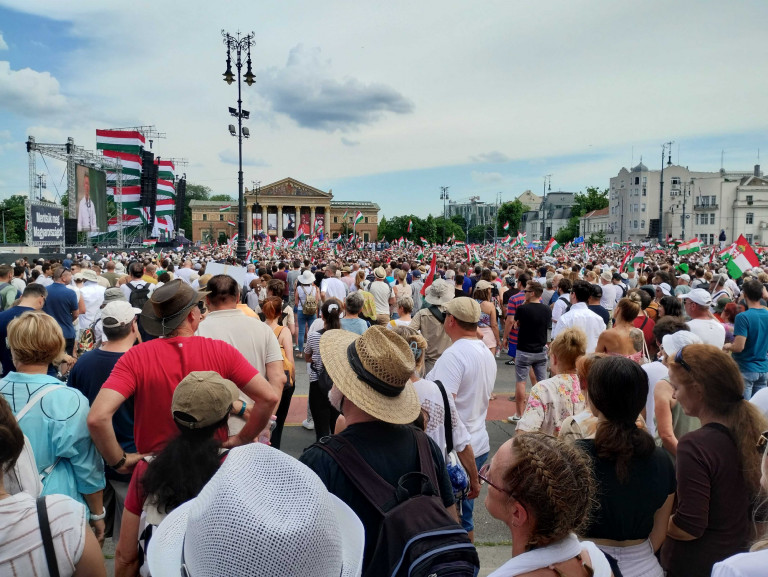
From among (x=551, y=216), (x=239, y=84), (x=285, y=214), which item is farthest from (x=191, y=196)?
(x=239, y=84)

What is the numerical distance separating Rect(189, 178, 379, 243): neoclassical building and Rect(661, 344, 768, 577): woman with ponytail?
9996 cm

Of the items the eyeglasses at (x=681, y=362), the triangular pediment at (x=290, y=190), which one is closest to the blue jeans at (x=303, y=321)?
the eyeglasses at (x=681, y=362)

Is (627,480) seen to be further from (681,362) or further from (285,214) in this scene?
(285,214)

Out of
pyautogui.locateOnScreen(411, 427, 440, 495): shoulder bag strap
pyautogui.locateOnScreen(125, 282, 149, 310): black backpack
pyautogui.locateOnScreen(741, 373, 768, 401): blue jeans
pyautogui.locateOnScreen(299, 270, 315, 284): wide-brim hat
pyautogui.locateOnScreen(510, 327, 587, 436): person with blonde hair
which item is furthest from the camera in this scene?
pyautogui.locateOnScreen(299, 270, 315, 284): wide-brim hat

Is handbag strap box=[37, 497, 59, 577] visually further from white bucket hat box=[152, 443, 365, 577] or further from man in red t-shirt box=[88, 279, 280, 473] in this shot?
man in red t-shirt box=[88, 279, 280, 473]

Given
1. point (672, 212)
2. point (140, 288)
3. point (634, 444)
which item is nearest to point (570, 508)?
point (634, 444)

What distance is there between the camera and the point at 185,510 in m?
1.71

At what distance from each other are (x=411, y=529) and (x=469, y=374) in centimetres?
217

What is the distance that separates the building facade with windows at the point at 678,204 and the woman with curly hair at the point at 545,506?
84.1 m

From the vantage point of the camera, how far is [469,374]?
380 cm

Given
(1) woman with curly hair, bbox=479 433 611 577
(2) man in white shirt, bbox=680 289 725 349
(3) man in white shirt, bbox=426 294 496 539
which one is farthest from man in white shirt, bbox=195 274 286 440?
(2) man in white shirt, bbox=680 289 725 349

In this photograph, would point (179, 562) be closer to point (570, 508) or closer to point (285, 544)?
point (285, 544)

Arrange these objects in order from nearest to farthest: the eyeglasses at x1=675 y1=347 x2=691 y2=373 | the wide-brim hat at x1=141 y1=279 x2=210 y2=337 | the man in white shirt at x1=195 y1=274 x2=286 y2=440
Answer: the eyeglasses at x1=675 y1=347 x2=691 y2=373 < the wide-brim hat at x1=141 y1=279 x2=210 y2=337 < the man in white shirt at x1=195 y1=274 x2=286 y2=440

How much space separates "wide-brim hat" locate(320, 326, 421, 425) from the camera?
2166 mm
